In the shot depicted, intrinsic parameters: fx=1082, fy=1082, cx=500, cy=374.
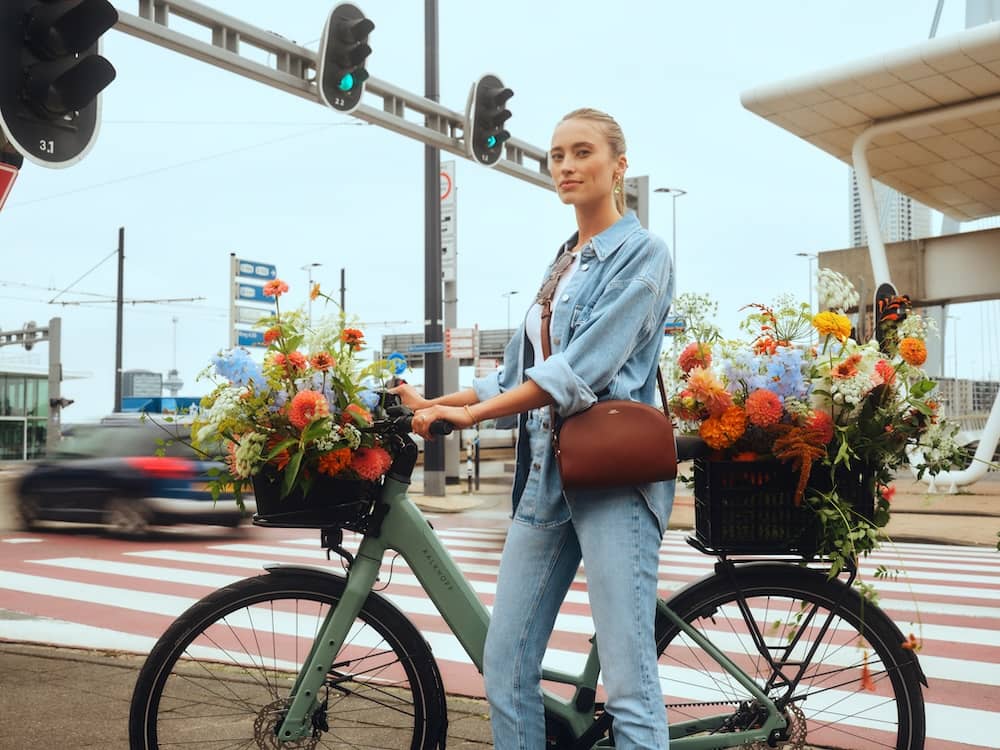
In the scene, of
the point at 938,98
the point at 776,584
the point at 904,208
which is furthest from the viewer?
the point at 904,208

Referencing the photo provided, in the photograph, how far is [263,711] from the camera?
2.83 metres

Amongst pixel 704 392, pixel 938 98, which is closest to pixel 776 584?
pixel 704 392

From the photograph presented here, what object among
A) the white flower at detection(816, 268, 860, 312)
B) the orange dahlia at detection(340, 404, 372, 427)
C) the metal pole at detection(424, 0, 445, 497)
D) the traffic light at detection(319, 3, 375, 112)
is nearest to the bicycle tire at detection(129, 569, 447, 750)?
the orange dahlia at detection(340, 404, 372, 427)

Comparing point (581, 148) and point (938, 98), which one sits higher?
point (938, 98)

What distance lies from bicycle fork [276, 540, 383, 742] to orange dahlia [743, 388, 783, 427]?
1024 millimetres

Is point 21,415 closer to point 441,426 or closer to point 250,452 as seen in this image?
point 250,452

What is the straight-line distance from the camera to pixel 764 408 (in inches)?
107

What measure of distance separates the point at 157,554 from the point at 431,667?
29.6 feet

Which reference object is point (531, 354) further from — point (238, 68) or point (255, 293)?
point (255, 293)

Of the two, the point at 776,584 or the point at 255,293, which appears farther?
the point at 255,293

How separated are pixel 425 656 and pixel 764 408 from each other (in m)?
1.08

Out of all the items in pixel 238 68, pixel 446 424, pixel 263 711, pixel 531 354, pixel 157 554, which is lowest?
pixel 157 554

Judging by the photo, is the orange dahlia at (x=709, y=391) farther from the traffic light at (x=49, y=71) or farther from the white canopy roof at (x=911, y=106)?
the white canopy roof at (x=911, y=106)

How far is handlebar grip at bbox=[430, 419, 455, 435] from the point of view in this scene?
8.07 feet
